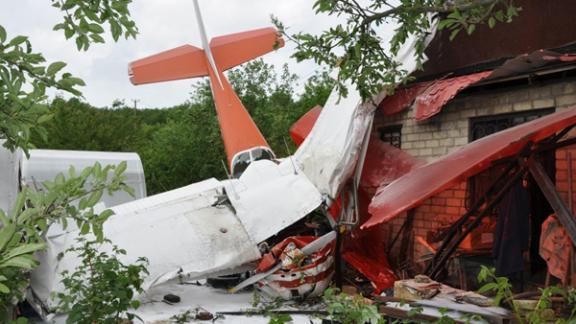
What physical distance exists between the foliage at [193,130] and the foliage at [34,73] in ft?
54.9

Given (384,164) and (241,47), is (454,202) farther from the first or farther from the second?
(241,47)

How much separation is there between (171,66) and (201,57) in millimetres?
968

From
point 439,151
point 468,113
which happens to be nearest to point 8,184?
point 439,151

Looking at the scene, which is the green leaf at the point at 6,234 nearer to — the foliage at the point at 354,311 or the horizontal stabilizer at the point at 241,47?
the foliage at the point at 354,311

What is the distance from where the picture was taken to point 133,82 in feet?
43.3

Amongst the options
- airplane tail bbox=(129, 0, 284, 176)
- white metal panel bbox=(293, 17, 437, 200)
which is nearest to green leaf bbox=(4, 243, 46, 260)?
white metal panel bbox=(293, 17, 437, 200)

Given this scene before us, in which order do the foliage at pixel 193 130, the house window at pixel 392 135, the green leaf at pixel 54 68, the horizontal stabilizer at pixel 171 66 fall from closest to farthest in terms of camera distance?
the green leaf at pixel 54 68 → the house window at pixel 392 135 → the horizontal stabilizer at pixel 171 66 → the foliage at pixel 193 130

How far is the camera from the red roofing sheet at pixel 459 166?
4527 mm

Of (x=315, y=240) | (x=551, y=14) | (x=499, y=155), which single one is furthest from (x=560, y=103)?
(x=315, y=240)

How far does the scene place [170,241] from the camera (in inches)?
273

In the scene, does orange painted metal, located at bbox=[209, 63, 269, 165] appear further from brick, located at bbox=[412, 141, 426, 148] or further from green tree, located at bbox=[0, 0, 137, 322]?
green tree, located at bbox=[0, 0, 137, 322]

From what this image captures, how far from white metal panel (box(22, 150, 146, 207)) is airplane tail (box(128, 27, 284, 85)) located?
230 centimetres

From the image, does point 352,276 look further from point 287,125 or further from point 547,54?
point 287,125

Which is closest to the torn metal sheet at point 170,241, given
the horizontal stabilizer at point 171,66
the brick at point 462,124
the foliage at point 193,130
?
the brick at point 462,124
